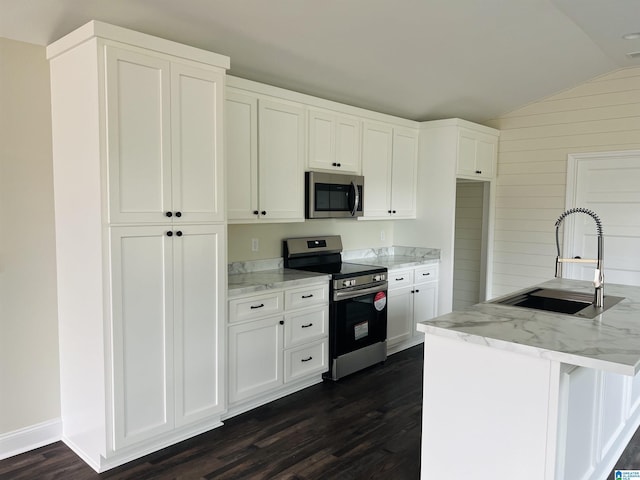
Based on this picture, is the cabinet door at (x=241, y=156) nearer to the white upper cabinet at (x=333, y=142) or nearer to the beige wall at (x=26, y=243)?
the white upper cabinet at (x=333, y=142)

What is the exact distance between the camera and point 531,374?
188 cm

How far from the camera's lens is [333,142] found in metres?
4.08

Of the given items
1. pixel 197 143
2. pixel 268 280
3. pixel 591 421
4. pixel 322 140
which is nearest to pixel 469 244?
pixel 322 140

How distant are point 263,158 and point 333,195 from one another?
0.81 meters

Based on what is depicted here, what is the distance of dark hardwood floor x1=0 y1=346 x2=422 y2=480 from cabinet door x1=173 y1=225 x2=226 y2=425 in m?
0.24

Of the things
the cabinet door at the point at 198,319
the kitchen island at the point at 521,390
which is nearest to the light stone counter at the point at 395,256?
the cabinet door at the point at 198,319

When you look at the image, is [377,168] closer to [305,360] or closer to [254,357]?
[305,360]

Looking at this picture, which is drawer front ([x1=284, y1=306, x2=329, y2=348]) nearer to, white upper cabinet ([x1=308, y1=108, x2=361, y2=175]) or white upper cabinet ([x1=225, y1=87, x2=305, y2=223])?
white upper cabinet ([x1=225, y1=87, x2=305, y2=223])

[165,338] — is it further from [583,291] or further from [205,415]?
[583,291]

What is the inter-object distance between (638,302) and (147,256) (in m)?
2.84

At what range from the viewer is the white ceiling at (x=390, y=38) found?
2.61 metres

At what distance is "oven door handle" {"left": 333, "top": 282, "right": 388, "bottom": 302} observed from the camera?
12.4ft

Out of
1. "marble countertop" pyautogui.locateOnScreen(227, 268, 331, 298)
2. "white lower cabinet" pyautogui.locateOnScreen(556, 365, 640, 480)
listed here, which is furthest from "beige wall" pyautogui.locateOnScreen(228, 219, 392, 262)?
"white lower cabinet" pyautogui.locateOnScreen(556, 365, 640, 480)

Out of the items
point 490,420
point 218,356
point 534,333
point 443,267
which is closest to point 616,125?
point 443,267
